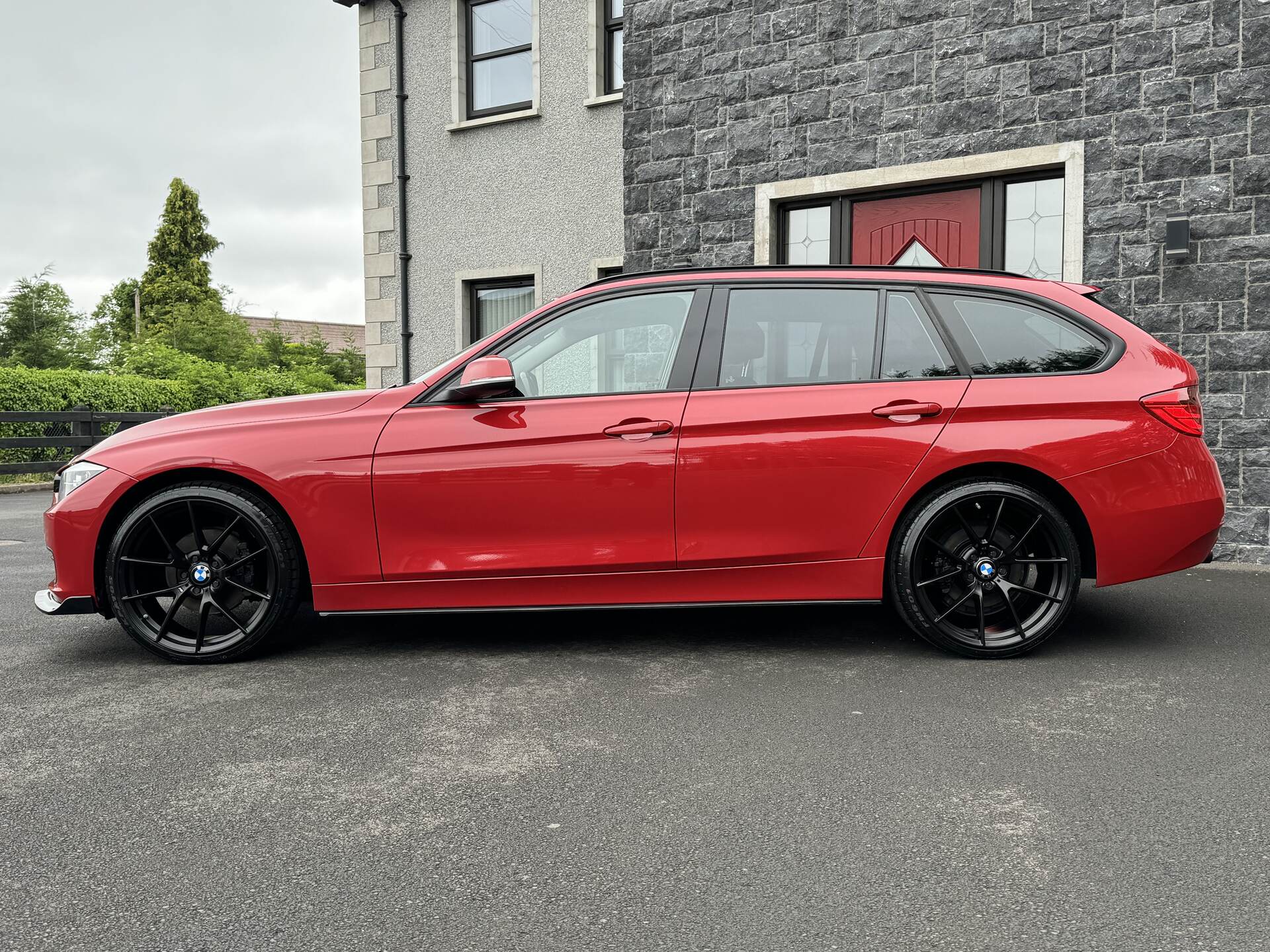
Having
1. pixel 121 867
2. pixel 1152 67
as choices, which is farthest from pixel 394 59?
pixel 121 867

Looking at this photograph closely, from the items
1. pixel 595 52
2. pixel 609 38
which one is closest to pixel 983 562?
pixel 595 52

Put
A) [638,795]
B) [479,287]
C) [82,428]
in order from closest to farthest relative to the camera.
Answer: [638,795] → [479,287] → [82,428]

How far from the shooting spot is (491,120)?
1324 cm

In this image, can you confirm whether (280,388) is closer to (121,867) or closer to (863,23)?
(863,23)

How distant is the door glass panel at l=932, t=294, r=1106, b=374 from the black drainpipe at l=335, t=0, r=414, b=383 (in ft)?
32.3

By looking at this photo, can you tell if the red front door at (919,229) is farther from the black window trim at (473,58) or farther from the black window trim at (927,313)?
the black window trim at (473,58)

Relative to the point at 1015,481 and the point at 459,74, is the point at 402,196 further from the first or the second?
the point at 1015,481

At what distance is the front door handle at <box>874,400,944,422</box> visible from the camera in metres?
4.86

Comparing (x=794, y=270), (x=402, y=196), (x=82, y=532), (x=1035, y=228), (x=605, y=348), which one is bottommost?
(x=82, y=532)

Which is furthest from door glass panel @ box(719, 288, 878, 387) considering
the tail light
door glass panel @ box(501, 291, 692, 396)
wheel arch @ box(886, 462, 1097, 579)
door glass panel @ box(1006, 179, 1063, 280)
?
door glass panel @ box(1006, 179, 1063, 280)

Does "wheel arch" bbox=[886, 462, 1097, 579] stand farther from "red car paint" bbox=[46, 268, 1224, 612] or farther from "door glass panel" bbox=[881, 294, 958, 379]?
"door glass panel" bbox=[881, 294, 958, 379]

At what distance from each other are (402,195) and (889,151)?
678 cm

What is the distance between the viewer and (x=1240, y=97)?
804cm

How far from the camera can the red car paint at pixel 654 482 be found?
4785 millimetres
